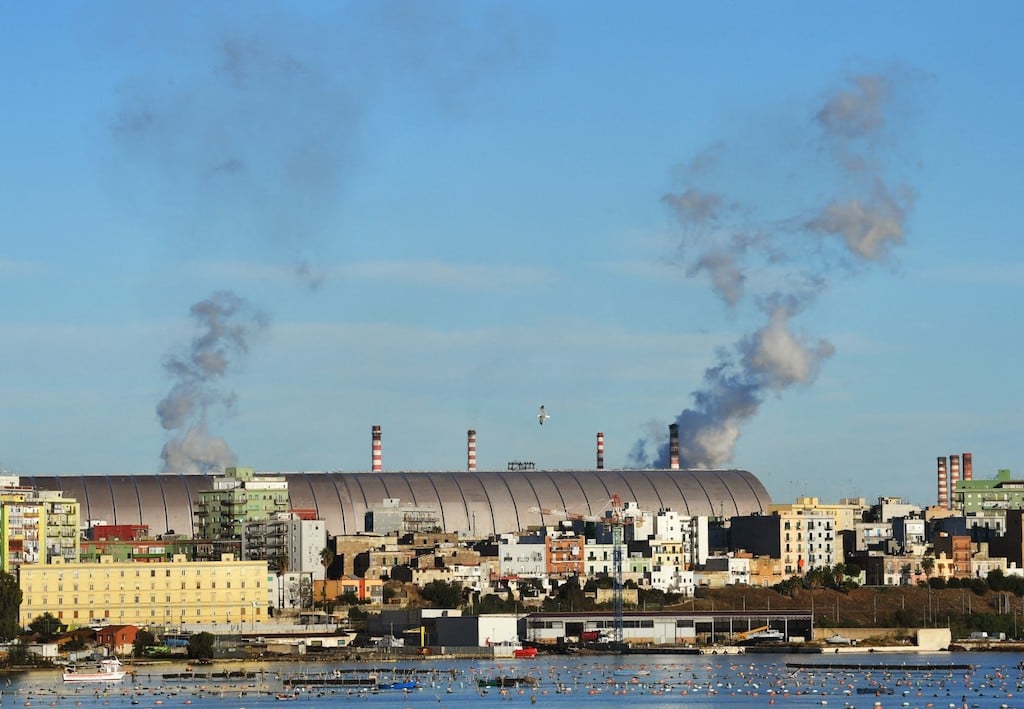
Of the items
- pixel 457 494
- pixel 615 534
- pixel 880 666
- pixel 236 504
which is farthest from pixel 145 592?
pixel 457 494

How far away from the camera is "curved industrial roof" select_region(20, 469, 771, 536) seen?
16575 centimetres

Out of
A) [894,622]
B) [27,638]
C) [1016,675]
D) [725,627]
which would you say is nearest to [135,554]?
[27,638]

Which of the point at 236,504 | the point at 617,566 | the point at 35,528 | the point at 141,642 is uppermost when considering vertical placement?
the point at 236,504

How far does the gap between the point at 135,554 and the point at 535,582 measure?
24.2 meters

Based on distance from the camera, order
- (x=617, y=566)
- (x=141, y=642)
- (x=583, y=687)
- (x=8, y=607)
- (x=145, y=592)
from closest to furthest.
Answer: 1. (x=583, y=687)
2. (x=141, y=642)
3. (x=8, y=607)
4. (x=145, y=592)
5. (x=617, y=566)

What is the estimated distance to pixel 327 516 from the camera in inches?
6609

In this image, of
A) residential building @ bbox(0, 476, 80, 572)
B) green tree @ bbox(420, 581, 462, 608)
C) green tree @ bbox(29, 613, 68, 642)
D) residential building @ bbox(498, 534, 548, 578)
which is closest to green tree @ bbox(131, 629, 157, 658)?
green tree @ bbox(29, 613, 68, 642)

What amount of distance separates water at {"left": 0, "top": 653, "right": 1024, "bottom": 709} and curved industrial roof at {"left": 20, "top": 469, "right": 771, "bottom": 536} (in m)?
53.6

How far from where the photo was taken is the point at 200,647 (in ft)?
382

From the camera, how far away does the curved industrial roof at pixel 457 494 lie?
165750mm

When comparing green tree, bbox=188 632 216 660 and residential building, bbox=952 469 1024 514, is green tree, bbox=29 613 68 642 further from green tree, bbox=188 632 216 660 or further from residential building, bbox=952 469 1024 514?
residential building, bbox=952 469 1024 514

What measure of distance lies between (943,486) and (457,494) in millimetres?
46658

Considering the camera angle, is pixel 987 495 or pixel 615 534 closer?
pixel 615 534

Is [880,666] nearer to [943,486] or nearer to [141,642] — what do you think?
[141,642]
